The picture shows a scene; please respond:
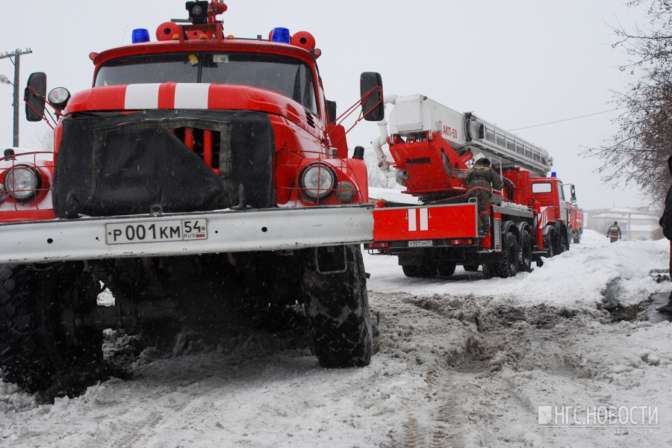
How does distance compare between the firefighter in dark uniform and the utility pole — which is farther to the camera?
the utility pole

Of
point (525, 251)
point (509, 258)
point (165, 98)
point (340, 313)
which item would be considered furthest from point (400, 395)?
point (525, 251)

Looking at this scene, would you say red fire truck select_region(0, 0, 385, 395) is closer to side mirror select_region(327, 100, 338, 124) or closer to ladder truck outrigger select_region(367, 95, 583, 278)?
side mirror select_region(327, 100, 338, 124)

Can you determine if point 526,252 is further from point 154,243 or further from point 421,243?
point 154,243

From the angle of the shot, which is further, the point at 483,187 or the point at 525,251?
the point at 525,251

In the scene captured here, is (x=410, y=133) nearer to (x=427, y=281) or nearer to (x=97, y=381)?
(x=427, y=281)

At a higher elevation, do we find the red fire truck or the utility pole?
the utility pole

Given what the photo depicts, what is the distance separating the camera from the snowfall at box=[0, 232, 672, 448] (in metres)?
3.24

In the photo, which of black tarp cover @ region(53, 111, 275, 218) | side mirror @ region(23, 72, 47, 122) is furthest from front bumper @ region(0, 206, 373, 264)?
side mirror @ region(23, 72, 47, 122)

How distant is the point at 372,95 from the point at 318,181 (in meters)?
2.08

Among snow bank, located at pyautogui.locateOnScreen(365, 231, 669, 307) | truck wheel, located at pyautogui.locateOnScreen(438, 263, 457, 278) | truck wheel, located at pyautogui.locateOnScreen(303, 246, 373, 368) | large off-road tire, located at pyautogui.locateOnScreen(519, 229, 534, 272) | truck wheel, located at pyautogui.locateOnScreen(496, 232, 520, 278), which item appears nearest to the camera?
truck wheel, located at pyautogui.locateOnScreen(303, 246, 373, 368)

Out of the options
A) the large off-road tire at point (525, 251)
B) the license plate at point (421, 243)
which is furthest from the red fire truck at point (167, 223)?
the large off-road tire at point (525, 251)

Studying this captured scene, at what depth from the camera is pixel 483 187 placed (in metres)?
12.5

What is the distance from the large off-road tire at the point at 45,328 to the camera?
432 centimetres

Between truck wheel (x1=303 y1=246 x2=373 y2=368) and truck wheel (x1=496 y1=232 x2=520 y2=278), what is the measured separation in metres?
9.31
